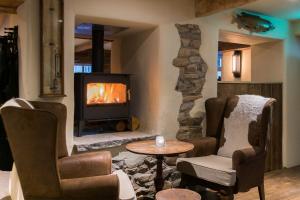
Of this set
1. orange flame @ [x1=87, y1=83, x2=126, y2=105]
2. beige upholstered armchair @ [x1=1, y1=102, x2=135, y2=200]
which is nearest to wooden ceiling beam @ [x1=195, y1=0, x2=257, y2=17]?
orange flame @ [x1=87, y1=83, x2=126, y2=105]

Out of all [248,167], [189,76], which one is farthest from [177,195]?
[189,76]

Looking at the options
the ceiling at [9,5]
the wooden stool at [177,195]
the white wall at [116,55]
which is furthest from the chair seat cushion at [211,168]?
the ceiling at [9,5]

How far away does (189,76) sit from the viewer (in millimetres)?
3625

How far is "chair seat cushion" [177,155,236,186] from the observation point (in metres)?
2.75

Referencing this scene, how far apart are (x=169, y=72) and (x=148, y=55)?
35 centimetres

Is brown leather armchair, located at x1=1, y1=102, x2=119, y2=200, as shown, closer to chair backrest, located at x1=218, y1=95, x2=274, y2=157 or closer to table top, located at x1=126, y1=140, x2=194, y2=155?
table top, located at x1=126, y1=140, x2=194, y2=155

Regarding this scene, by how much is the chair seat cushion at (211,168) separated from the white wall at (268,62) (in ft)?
6.76

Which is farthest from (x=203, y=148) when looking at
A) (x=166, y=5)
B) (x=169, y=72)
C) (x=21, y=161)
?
(x=21, y=161)

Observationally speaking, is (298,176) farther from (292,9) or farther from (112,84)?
(112,84)

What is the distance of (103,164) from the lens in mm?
2590

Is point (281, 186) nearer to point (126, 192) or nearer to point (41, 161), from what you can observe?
point (126, 192)

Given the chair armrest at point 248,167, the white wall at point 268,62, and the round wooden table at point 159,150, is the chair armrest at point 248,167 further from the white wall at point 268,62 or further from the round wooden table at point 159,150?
the white wall at point 268,62

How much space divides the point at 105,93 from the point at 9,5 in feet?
4.27

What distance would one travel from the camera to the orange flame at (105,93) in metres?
3.30
